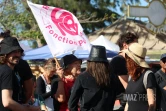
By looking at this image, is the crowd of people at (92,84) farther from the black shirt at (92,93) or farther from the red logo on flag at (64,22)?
the red logo on flag at (64,22)

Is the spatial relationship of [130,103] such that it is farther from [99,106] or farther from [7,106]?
[7,106]

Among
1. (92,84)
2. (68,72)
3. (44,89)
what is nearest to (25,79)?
(92,84)

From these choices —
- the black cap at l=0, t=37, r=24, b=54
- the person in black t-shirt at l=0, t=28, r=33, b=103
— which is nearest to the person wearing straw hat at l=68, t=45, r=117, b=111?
the person in black t-shirt at l=0, t=28, r=33, b=103

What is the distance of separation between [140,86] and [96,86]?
54cm

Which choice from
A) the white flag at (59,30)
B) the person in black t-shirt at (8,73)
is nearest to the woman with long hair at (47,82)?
the white flag at (59,30)

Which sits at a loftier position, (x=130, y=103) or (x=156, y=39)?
(x=130, y=103)

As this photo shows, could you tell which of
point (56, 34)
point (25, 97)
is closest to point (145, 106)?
point (25, 97)

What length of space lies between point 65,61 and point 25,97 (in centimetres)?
170

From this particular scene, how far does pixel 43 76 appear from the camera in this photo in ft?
25.5

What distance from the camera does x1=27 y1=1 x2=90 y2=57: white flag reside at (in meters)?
8.45

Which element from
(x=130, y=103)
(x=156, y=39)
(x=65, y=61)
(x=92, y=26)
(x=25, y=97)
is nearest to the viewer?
(x=25, y=97)

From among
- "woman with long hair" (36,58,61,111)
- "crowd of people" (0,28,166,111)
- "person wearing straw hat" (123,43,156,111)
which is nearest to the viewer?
"crowd of people" (0,28,166,111)

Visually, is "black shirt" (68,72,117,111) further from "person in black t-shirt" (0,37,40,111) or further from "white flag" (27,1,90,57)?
"white flag" (27,1,90,57)

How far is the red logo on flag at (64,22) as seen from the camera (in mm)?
8742
